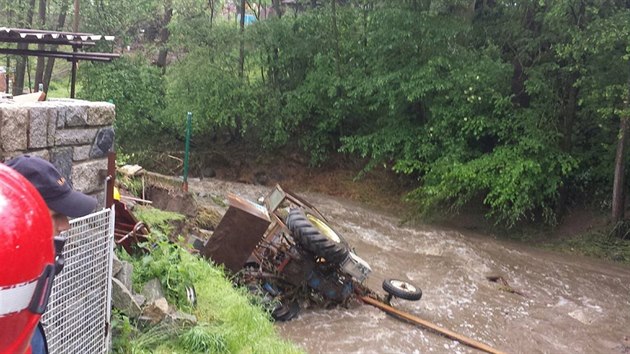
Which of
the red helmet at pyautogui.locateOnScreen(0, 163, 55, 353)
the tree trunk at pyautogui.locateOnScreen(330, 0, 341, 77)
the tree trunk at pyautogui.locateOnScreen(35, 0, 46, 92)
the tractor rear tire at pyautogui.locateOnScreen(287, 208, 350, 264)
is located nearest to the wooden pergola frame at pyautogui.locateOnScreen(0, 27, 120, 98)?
the tractor rear tire at pyautogui.locateOnScreen(287, 208, 350, 264)

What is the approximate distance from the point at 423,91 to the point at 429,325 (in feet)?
31.4

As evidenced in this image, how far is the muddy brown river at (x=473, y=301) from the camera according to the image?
25.2ft

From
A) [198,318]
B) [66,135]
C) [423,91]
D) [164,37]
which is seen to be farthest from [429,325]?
[164,37]

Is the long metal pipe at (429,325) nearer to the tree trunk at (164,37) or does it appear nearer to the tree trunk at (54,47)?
the tree trunk at (54,47)

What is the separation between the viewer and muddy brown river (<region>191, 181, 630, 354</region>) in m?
7.68

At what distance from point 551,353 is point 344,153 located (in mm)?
12659

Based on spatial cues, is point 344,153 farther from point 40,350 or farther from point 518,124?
point 40,350

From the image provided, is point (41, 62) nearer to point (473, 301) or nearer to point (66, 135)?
point (473, 301)

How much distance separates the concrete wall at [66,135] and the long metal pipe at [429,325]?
5127 mm

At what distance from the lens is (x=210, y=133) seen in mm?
21266

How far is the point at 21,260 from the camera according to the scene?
1.26m

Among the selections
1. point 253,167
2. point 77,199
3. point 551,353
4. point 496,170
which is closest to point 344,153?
point 253,167

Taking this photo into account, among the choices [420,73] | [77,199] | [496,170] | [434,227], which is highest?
[420,73]

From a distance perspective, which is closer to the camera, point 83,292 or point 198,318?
point 83,292
